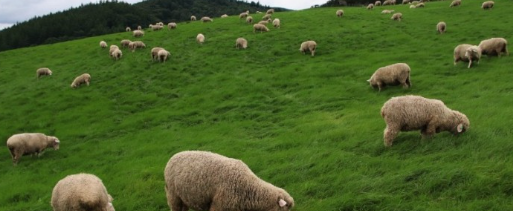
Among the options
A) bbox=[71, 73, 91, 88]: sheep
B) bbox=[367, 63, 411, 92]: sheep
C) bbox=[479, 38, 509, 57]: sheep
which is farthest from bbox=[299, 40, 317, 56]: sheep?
bbox=[71, 73, 91, 88]: sheep

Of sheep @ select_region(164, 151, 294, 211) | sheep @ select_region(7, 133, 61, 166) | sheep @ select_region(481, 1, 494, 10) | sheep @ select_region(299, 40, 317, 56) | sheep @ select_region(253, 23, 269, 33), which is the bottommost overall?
sheep @ select_region(7, 133, 61, 166)

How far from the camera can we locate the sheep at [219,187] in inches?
313

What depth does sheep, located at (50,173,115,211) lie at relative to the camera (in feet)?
31.2

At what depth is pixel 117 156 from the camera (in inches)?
695

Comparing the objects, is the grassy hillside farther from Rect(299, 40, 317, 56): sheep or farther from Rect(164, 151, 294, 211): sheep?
Rect(164, 151, 294, 211): sheep

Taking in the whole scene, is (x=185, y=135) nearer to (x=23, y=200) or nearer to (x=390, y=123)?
(x=23, y=200)

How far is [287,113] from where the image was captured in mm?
20266

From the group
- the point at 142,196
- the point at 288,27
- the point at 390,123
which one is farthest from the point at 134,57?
the point at 390,123

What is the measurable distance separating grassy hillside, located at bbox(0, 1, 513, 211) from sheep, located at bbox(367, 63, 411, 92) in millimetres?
489

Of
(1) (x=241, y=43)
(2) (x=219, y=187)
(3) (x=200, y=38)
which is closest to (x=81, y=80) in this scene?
(3) (x=200, y=38)

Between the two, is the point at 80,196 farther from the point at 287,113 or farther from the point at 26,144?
the point at 287,113

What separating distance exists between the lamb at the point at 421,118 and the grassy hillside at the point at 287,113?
1.09 feet

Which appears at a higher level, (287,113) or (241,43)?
(241,43)

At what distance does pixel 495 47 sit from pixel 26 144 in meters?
25.8
